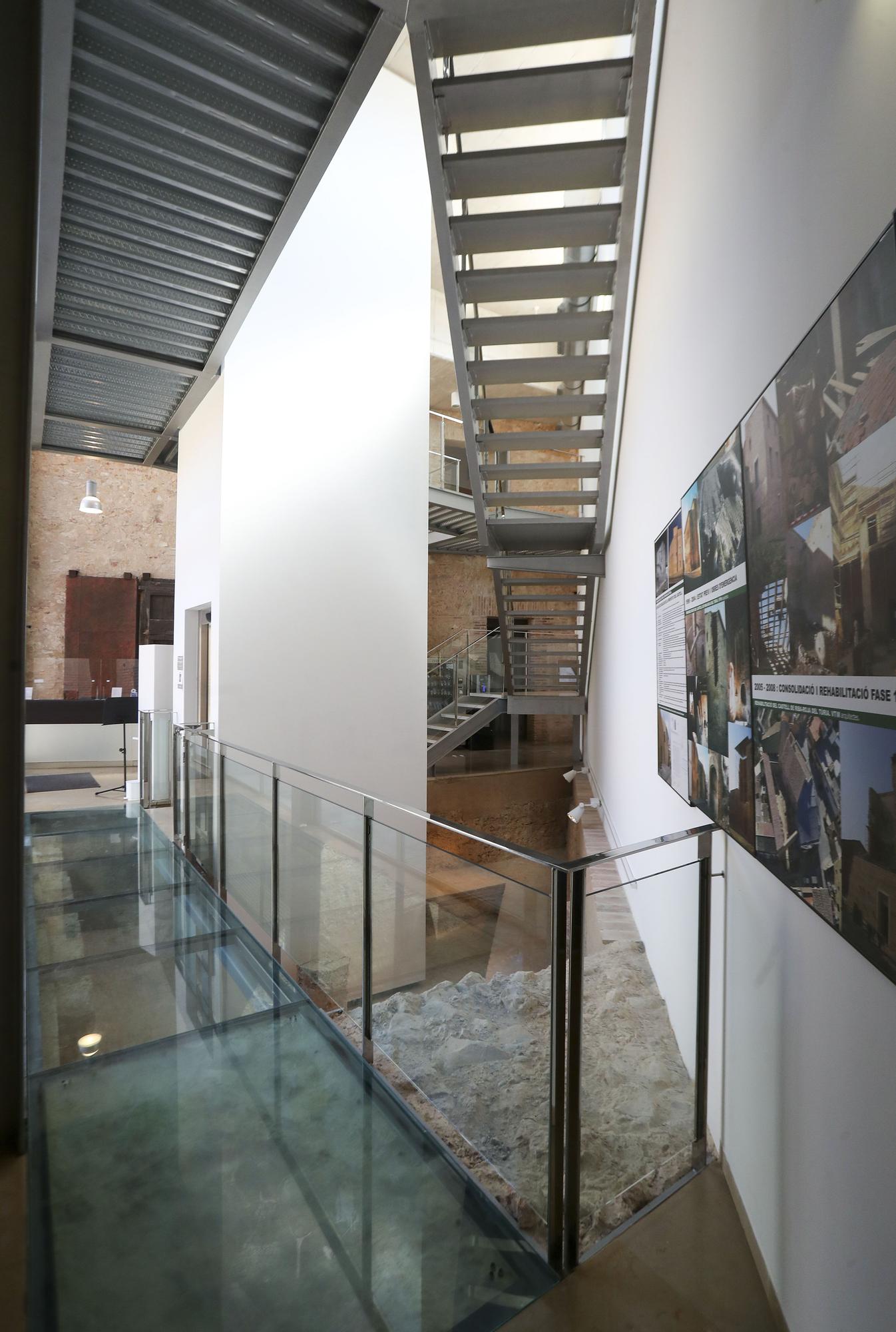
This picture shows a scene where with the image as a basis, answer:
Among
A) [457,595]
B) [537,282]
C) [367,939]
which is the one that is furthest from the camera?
[457,595]

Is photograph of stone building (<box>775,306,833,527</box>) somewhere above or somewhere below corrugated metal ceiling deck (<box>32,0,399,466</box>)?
below

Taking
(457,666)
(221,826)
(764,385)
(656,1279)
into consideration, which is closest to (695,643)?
(764,385)

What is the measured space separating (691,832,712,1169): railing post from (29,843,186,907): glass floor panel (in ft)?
11.5

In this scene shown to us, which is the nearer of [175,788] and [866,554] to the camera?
[866,554]

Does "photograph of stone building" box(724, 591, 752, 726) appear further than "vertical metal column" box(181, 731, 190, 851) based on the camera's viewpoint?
No

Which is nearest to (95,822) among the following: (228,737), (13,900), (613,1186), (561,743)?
(228,737)

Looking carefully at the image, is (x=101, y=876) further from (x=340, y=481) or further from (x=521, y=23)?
(x=521, y=23)

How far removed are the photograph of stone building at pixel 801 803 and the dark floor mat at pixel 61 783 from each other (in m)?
8.50

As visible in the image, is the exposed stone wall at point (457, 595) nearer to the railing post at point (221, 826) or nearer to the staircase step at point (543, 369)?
the staircase step at point (543, 369)

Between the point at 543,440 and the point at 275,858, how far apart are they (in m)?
3.28

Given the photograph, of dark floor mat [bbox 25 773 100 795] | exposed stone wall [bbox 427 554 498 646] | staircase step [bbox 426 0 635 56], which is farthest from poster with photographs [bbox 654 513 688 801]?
exposed stone wall [bbox 427 554 498 646]

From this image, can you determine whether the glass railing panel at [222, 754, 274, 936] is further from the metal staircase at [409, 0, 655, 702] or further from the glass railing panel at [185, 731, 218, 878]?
the metal staircase at [409, 0, 655, 702]

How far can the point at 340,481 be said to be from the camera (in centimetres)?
629

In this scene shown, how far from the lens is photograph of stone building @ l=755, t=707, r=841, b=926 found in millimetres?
1297
